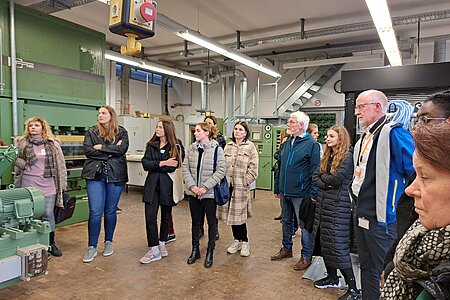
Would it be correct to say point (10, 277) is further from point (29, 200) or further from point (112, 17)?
point (112, 17)

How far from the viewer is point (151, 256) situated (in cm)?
342

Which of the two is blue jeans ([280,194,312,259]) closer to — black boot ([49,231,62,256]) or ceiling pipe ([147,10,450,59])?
black boot ([49,231,62,256])

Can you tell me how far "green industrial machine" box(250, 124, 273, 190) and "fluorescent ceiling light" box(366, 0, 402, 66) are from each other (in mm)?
3312

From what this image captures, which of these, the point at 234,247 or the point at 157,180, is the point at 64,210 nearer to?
the point at 157,180

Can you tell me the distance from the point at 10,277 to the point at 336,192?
2.48 metres

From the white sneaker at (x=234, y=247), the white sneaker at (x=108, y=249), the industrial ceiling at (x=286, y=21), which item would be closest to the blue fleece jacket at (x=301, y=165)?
the white sneaker at (x=234, y=247)

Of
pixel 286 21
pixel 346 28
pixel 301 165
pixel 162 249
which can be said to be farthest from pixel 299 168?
pixel 286 21

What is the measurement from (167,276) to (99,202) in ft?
3.43

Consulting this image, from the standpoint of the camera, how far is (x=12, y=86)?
4.04 m

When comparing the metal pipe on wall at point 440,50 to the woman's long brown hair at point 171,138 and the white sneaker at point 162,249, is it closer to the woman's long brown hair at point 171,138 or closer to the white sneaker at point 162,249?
the woman's long brown hair at point 171,138

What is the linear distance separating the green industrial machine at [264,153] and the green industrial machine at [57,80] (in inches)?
169

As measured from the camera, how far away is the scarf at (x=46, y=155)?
337 cm

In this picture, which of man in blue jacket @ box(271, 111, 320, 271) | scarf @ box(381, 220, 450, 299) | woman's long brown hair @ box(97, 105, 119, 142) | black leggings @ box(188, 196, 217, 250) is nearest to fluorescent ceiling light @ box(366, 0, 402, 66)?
man in blue jacket @ box(271, 111, 320, 271)

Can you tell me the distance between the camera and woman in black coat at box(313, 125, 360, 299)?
8.57 feet
